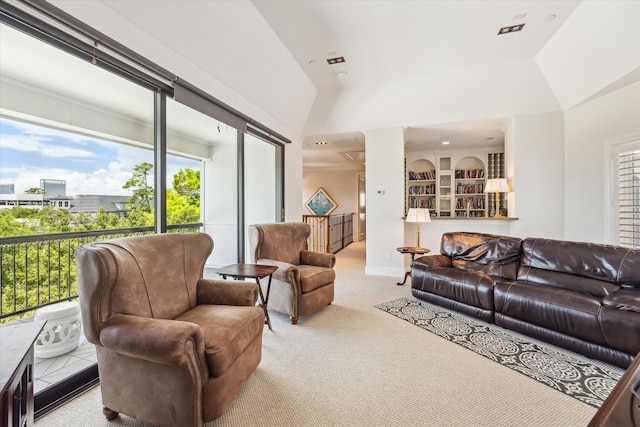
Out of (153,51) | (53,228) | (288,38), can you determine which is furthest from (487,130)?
(53,228)

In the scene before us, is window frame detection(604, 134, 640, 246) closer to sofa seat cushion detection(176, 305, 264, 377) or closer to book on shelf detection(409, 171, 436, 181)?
book on shelf detection(409, 171, 436, 181)

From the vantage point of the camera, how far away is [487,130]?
5109 millimetres

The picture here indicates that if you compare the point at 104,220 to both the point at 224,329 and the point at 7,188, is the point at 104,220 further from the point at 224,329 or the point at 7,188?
the point at 224,329

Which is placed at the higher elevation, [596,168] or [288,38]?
[288,38]

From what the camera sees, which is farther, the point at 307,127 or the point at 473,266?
the point at 307,127

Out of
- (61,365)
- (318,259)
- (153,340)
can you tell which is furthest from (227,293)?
(318,259)

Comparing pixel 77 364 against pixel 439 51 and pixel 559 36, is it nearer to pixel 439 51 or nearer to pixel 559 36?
pixel 439 51

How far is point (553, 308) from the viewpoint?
7.82 ft

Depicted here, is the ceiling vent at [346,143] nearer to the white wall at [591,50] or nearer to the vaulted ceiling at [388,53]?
the vaulted ceiling at [388,53]

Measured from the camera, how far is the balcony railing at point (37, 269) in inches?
92.3

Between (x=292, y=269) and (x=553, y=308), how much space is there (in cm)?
234

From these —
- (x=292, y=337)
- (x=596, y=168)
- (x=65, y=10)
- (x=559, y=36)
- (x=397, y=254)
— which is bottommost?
(x=292, y=337)

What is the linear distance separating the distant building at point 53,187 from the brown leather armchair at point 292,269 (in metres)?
1.74

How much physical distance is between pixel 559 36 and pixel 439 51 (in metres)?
1.30
